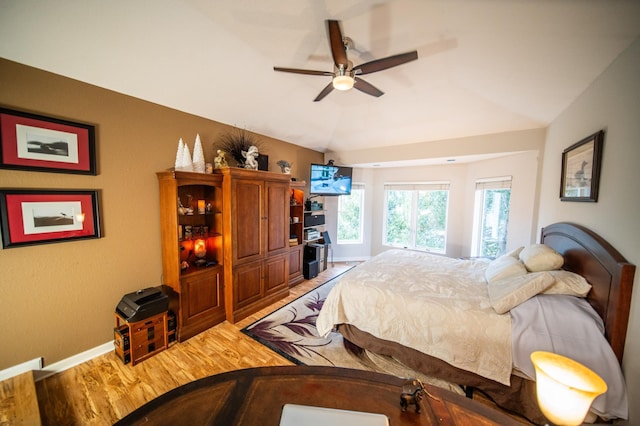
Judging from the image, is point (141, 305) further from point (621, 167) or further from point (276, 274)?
point (621, 167)

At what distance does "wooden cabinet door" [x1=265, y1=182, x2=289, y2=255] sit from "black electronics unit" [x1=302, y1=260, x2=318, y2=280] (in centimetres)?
86

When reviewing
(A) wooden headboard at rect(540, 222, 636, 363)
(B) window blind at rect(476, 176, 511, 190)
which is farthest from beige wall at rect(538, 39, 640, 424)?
(B) window blind at rect(476, 176, 511, 190)

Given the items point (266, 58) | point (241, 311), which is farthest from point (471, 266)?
point (266, 58)

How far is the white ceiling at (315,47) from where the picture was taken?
1.55 m

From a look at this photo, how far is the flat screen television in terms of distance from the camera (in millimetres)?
4340

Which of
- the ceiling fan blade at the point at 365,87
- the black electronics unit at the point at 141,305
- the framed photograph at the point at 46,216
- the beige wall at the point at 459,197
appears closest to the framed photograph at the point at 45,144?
the framed photograph at the point at 46,216

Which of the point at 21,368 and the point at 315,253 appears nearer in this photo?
the point at 21,368

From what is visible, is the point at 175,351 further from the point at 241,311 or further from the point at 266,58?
the point at 266,58

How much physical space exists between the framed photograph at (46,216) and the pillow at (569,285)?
3916 millimetres

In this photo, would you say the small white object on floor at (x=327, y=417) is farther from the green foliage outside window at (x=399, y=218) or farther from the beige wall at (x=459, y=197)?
the green foliage outside window at (x=399, y=218)

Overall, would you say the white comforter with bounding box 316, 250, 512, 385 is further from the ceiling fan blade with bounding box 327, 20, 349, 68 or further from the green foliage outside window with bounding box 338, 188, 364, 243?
the green foliage outside window with bounding box 338, 188, 364, 243

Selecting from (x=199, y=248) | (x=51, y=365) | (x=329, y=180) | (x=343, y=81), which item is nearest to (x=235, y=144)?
(x=199, y=248)

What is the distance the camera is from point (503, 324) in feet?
5.42

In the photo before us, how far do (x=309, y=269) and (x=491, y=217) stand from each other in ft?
10.9
